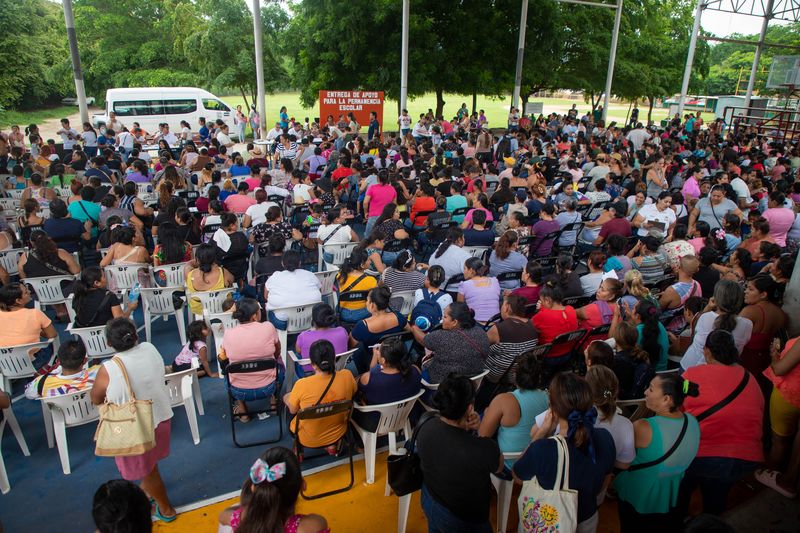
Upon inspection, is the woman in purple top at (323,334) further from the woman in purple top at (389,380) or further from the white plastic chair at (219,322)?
the white plastic chair at (219,322)

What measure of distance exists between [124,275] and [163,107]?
17.8 metres

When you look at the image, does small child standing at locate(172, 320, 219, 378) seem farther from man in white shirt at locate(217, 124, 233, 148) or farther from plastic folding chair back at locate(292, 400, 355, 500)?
man in white shirt at locate(217, 124, 233, 148)

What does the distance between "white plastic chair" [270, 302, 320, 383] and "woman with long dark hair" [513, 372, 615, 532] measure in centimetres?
316

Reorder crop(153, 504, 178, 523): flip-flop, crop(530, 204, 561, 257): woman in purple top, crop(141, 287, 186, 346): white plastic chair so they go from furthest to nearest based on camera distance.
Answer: crop(530, 204, 561, 257): woman in purple top < crop(141, 287, 186, 346): white plastic chair < crop(153, 504, 178, 523): flip-flop

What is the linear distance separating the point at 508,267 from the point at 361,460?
3.10 meters

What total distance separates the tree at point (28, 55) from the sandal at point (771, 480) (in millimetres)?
35686

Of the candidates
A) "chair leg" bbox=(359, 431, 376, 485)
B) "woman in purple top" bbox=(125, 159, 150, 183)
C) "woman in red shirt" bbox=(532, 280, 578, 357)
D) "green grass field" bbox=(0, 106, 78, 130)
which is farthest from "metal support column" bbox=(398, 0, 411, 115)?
"green grass field" bbox=(0, 106, 78, 130)

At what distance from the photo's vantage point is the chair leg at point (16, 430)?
4309 millimetres

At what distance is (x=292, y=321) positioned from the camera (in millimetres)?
5566

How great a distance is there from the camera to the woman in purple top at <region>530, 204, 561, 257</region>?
756cm

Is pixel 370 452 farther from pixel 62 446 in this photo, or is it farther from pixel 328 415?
pixel 62 446

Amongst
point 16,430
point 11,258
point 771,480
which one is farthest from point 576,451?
point 11,258

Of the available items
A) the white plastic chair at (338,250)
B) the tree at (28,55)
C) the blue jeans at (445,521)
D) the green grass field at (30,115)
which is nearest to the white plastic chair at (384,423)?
the blue jeans at (445,521)

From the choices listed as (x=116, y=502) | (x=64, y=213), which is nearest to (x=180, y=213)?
(x=64, y=213)
